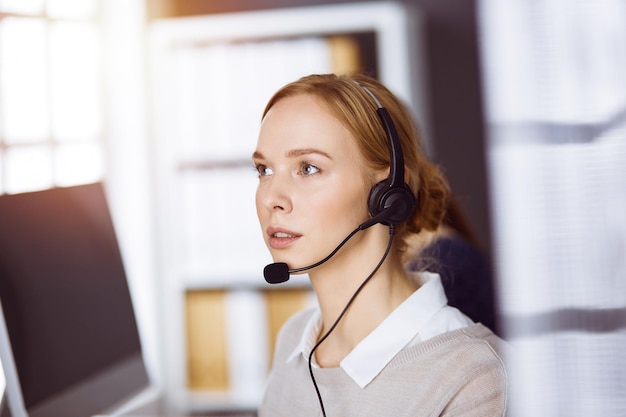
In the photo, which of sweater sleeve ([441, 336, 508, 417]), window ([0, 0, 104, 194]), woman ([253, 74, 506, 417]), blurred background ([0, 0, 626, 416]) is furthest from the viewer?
blurred background ([0, 0, 626, 416])

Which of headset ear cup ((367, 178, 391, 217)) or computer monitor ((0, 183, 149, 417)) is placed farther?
headset ear cup ((367, 178, 391, 217))

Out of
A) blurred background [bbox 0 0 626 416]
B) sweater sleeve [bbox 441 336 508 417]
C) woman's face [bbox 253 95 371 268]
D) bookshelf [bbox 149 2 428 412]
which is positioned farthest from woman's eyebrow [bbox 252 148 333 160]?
bookshelf [bbox 149 2 428 412]

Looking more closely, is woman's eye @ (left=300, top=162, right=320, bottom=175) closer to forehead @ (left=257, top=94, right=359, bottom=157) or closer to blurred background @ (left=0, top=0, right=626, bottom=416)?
forehead @ (left=257, top=94, right=359, bottom=157)

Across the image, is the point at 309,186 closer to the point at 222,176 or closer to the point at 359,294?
the point at 359,294

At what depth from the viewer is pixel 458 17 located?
11.4ft

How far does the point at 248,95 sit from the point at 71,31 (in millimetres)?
815

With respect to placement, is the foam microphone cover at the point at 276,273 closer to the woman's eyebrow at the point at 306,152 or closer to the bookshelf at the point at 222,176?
the woman's eyebrow at the point at 306,152

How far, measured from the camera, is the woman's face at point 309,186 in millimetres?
1142

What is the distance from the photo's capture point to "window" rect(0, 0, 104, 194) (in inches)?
105

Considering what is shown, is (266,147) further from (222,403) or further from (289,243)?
(222,403)

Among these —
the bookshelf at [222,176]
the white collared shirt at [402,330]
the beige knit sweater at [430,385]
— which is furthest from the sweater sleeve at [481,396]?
the bookshelf at [222,176]

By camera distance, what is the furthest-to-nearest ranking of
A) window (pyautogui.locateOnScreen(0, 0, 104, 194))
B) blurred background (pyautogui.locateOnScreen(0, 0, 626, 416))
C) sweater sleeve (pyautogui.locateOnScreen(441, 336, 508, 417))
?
blurred background (pyautogui.locateOnScreen(0, 0, 626, 416))
window (pyautogui.locateOnScreen(0, 0, 104, 194))
sweater sleeve (pyautogui.locateOnScreen(441, 336, 508, 417))

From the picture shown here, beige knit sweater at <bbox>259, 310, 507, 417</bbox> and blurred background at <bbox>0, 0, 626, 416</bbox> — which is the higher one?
blurred background at <bbox>0, 0, 626, 416</bbox>

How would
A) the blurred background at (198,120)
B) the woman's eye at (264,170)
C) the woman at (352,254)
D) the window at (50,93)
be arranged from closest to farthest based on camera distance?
the woman at (352,254), the woman's eye at (264,170), the window at (50,93), the blurred background at (198,120)
